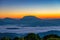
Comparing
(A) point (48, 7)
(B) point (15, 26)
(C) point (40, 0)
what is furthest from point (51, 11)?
(B) point (15, 26)

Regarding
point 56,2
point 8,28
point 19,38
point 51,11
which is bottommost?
point 19,38

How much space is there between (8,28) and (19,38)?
0.19 metres

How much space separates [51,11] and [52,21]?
13 centimetres

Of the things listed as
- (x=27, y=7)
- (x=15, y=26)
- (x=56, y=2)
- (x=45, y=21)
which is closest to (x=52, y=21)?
(x=45, y=21)

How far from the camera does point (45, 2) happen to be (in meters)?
1.81

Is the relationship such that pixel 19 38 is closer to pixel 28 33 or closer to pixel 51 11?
pixel 28 33

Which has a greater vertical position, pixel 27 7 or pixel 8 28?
pixel 27 7

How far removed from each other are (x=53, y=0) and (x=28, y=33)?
54 centimetres

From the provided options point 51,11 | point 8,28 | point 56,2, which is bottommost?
point 8,28

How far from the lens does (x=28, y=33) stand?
70.5 inches

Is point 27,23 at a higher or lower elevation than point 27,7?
lower

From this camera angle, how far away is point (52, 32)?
1.79m

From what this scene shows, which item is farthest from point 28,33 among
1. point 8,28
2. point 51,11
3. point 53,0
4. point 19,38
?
point 53,0

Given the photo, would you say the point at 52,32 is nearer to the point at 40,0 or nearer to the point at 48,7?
the point at 48,7
